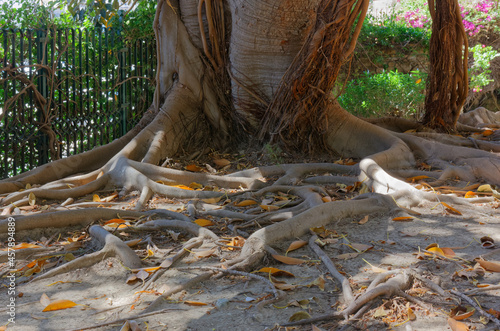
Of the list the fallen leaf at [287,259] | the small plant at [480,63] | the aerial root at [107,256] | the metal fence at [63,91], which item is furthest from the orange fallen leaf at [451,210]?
the small plant at [480,63]

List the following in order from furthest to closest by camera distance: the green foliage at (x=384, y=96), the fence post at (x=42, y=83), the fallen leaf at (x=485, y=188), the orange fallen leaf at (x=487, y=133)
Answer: the green foliage at (x=384, y=96) → the orange fallen leaf at (x=487, y=133) → the fence post at (x=42, y=83) → the fallen leaf at (x=485, y=188)

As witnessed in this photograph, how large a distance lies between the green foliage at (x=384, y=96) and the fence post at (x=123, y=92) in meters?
3.72

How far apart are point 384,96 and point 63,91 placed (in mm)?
4958

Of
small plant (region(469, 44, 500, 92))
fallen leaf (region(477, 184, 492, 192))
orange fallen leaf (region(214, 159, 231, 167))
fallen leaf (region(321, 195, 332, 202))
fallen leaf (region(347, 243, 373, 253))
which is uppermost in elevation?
small plant (region(469, 44, 500, 92))

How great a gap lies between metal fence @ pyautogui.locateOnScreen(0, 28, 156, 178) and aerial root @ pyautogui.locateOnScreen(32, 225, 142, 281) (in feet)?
9.92

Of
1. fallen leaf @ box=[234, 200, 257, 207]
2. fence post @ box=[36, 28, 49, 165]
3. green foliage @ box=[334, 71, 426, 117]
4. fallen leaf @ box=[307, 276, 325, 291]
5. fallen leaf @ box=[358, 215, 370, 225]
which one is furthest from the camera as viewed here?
green foliage @ box=[334, 71, 426, 117]

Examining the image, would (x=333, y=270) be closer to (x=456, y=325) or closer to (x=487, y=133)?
(x=456, y=325)

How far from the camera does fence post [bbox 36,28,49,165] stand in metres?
5.80

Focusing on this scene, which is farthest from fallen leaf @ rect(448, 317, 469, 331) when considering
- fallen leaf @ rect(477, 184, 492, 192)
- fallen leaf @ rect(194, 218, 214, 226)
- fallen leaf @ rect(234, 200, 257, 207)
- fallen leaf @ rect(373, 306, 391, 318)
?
fallen leaf @ rect(477, 184, 492, 192)

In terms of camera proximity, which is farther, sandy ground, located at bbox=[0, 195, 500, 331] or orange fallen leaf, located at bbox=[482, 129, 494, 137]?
orange fallen leaf, located at bbox=[482, 129, 494, 137]

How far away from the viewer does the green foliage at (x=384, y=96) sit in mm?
8297

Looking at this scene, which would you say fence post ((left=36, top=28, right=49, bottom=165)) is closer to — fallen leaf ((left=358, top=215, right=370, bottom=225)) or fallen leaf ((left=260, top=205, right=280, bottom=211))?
fallen leaf ((left=260, top=205, right=280, bottom=211))

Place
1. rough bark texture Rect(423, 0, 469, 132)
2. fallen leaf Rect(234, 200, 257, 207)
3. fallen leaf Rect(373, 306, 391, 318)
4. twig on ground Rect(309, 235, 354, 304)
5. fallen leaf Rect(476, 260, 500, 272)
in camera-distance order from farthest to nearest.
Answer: rough bark texture Rect(423, 0, 469, 132) → fallen leaf Rect(234, 200, 257, 207) → fallen leaf Rect(476, 260, 500, 272) → twig on ground Rect(309, 235, 354, 304) → fallen leaf Rect(373, 306, 391, 318)

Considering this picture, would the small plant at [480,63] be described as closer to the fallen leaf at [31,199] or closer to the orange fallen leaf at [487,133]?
the orange fallen leaf at [487,133]
